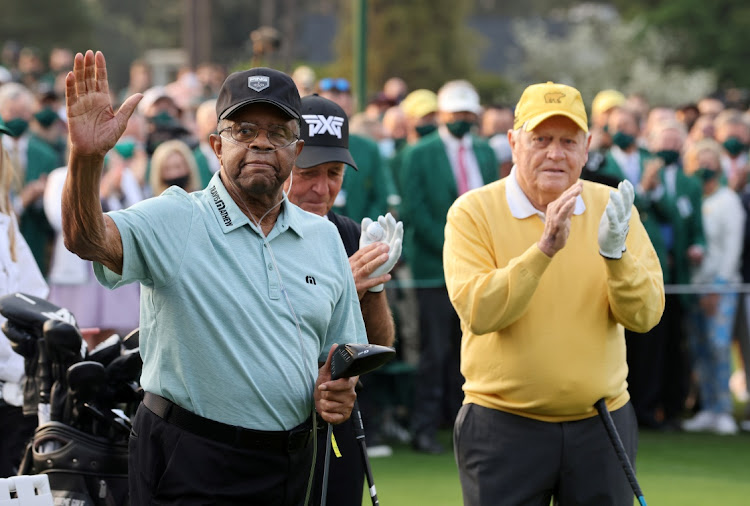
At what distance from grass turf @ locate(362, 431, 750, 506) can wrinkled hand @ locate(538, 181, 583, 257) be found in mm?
4050

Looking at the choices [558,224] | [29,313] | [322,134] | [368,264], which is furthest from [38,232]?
[558,224]

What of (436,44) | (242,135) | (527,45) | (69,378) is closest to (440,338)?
(69,378)

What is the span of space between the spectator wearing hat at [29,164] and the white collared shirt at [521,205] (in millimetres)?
5202

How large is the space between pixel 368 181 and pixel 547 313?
531 cm

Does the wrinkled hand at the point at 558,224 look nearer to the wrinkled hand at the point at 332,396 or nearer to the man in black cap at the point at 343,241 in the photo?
the man in black cap at the point at 343,241

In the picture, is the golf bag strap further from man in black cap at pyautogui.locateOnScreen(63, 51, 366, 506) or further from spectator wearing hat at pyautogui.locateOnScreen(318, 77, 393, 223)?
spectator wearing hat at pyautogui.locateOnScreen(318, 77, 393, 223)

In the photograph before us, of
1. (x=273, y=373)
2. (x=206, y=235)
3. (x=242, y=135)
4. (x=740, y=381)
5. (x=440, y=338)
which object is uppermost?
(x=242, y=135)

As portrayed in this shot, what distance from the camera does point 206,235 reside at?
4098 millimetres

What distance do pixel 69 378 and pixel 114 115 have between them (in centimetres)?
164

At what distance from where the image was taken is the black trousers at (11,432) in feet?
18.9

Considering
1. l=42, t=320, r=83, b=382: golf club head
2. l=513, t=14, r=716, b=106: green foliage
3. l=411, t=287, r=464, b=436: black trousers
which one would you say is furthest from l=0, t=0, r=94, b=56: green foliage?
l=42, t=320, r=83, b=382: golf club head

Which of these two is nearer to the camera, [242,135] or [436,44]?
[242,135]

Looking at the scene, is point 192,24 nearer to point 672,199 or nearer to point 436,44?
point 436,44

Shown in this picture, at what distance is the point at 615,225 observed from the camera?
486 cm
